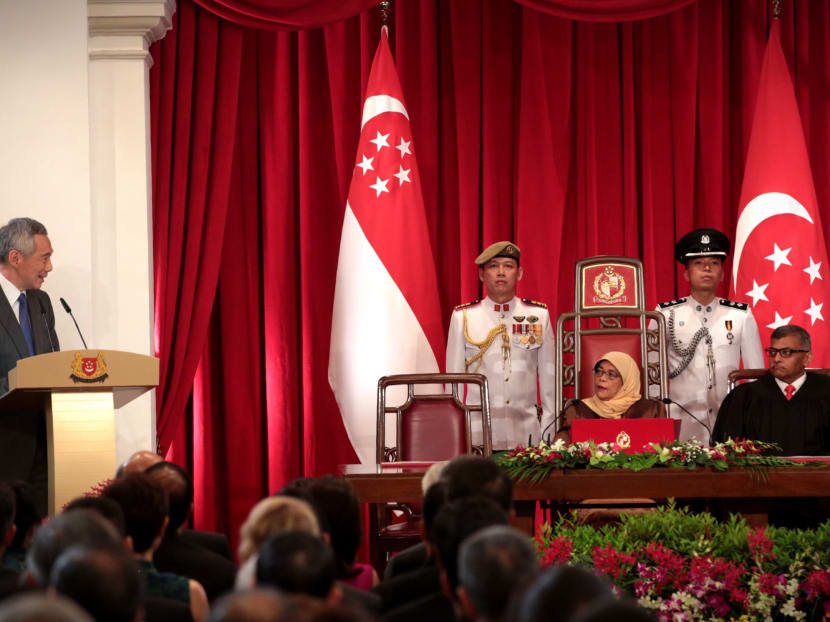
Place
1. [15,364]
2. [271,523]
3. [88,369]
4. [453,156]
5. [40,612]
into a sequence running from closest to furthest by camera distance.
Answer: [40,612] < [271,523] < [88,369] < [15,364] < [453,156]

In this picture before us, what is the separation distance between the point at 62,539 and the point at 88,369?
211 cm

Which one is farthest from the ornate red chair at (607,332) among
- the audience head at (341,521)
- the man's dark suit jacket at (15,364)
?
the audience head at (341,521)

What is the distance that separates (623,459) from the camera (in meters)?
4.39

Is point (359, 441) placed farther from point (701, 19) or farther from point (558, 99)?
point (701, 19)

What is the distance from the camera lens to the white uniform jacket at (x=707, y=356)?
5949 mm

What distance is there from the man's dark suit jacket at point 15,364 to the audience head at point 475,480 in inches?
86.4

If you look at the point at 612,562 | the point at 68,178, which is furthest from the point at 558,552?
the point at 68,178

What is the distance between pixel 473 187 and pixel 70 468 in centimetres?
383

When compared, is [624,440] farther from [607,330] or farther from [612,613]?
[612,613]

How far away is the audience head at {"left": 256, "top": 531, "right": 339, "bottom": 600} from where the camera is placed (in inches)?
64.5

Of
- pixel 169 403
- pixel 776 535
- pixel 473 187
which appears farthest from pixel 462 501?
pixel 473 187

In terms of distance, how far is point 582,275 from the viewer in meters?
6.13

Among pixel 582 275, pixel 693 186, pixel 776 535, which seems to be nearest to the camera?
pixel 776 535

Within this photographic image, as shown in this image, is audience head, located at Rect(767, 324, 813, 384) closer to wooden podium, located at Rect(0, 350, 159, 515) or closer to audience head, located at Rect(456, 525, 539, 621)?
wooden podium, located at Rect(0, 350, 159, 515)
